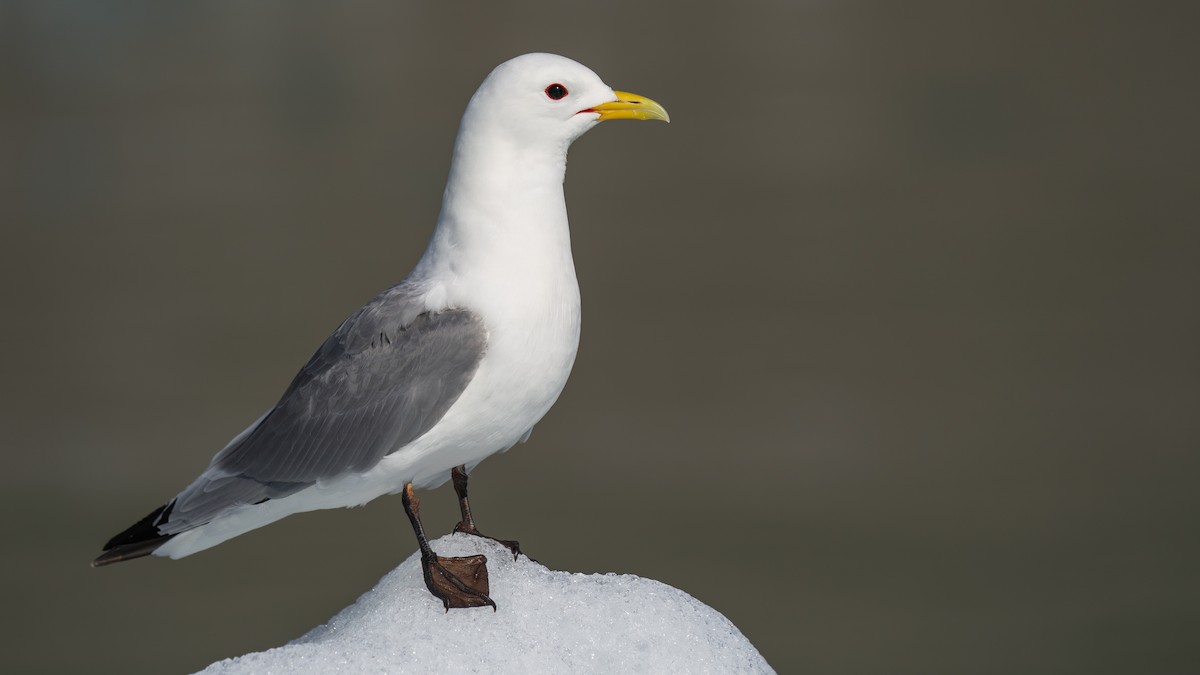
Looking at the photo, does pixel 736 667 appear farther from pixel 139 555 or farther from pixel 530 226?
pixel 139 555

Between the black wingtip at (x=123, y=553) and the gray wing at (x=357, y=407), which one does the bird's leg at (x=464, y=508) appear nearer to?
the gray wing at (x=357, y=407)

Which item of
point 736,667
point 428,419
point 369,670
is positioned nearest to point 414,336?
point 428,419

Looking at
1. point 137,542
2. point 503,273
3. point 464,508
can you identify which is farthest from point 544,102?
point 137,542

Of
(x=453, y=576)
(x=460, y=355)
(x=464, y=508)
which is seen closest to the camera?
(x=460, y=355)

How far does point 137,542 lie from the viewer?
3477mm

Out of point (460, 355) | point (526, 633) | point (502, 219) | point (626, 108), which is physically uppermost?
point (626, 108)

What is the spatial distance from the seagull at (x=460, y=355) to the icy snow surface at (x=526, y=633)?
0.33 feet

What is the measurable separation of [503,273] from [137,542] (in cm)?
119

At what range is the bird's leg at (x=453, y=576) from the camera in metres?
3.46

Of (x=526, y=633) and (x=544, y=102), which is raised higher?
(x=544, y=102)

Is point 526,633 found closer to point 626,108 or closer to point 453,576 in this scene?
point 453,576

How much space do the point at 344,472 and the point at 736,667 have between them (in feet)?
3.74

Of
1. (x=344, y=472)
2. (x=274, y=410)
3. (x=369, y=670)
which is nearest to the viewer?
(x=369, y=670)

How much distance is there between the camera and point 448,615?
3465mm
